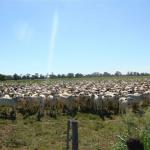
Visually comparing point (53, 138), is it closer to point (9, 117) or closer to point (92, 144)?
point (92, 144)

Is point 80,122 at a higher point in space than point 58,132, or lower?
higher

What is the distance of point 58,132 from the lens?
19.3 m

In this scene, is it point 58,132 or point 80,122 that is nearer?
point 58,132

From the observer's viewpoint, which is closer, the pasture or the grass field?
the pasture

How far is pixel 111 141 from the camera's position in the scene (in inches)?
648

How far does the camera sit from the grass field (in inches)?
582

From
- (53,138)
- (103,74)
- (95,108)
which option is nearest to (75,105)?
(95,108)

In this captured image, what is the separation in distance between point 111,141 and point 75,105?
12.6 metres

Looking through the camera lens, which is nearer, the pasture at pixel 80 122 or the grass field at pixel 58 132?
the pasture at pixel 80 122

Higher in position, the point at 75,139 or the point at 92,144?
the point at 75,139

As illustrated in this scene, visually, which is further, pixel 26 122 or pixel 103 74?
pixel 103 74

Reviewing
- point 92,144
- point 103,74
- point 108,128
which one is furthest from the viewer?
point 103,74

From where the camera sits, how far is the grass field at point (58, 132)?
48.5 feet

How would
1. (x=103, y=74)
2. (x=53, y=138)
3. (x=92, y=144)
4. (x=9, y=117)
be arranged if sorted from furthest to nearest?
1. (x=103, y=74)
2. (x=9, y=117)
3. (x=53, y=138)
4. (x=92, y=144)
